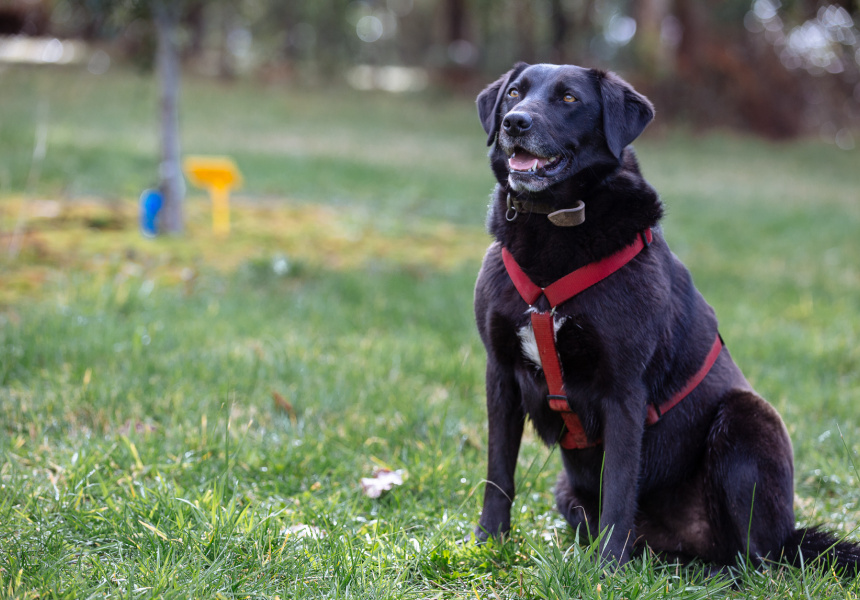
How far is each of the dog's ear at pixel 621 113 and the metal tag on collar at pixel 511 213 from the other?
36cm

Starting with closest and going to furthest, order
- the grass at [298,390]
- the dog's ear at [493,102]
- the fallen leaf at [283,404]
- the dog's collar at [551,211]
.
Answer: the grass at [298,390]
the dog's collar at [551,211]
the dog's ear at [493,102]
the fallen leaf at [283,404]

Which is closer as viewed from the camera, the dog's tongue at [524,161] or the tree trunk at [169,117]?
the dog's tongue at [524,161]

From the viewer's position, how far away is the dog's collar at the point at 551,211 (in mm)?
Answer: 2426

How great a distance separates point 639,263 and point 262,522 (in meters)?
1.41

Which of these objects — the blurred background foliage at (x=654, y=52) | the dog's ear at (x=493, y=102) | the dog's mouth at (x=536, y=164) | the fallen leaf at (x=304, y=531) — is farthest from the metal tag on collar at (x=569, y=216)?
the blurred background foliage at (x=654, y=52)

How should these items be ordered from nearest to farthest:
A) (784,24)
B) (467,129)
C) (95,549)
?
(95,549), (467,129), (784,24)

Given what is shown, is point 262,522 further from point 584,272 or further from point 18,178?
→ point 18,178

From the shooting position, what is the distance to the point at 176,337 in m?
4.09

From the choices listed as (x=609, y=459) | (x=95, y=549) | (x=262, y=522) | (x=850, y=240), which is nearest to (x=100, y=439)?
(x=95, y=549)

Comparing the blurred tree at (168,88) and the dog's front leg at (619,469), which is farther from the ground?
the blurred tree at (168,88)

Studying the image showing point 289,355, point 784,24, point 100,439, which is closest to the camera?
point 100,439

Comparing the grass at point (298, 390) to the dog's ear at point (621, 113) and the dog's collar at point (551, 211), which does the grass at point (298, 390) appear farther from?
the dog's ear at point (621, 113)

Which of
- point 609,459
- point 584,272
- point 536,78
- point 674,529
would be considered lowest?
point 674,529

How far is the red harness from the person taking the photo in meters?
2.32
